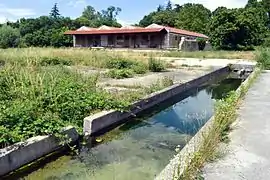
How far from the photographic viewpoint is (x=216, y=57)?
26641mm

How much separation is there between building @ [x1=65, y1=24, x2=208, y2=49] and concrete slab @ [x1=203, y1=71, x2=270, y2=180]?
1270 inches

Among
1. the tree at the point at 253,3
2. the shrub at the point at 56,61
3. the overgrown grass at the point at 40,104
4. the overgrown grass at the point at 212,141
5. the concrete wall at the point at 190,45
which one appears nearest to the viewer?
the overgrown grass at the point at 212,141

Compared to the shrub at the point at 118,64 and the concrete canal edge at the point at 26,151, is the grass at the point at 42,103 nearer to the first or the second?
the concrete canal edge at the point at 26,151

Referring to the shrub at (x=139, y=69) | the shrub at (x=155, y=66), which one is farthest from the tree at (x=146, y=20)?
the shrub at (x=139, y=69)

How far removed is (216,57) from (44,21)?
118 feet

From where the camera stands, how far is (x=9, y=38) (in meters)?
44.9

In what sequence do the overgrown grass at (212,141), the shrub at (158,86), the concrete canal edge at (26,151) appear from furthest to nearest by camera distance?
the shrub at (158,86), the concrete canal edge at (26,151), the overgrown grass at (212,141)

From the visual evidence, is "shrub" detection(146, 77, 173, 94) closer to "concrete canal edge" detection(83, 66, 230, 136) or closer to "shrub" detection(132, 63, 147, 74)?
"concrete canal edge" detection(83, 66, 230, 136)

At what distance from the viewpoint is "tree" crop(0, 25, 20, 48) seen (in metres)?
42.7

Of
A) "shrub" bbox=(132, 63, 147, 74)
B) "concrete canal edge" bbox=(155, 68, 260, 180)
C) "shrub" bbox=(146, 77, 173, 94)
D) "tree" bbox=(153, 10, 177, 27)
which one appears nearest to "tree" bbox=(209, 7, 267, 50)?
"tree" bbox=(153, 10, 177, 27)

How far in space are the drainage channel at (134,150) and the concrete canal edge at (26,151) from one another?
0.60 feet

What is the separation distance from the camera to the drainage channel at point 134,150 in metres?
4.33

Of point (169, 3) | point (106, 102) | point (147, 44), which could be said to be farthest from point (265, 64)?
point (169, 3)

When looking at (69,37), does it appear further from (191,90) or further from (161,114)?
(161,114)
